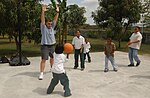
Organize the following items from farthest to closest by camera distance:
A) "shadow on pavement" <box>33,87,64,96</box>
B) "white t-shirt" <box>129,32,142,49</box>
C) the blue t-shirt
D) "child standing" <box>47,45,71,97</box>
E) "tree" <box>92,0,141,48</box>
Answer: "tree" <box>92,0,141,48</box> → "white t-shirt" <box>129,32,142,49</box> → the blue t-shirt → "shadow on pavement" <box>33,87,64,96</box> → "child standing" <box>47,45,71,97</box>

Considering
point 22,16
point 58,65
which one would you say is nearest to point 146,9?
point 22,16

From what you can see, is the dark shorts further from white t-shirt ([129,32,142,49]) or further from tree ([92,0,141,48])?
tree ([92,0,141,48])

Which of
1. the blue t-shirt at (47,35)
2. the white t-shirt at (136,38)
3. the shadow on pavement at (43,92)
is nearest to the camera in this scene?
the shadow on pavement at (43,92)

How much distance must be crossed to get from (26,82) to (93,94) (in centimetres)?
215

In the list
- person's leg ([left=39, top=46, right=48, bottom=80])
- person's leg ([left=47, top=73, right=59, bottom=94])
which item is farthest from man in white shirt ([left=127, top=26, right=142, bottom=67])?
person's leg ([left=47, top=73, right=59, bottom=94])

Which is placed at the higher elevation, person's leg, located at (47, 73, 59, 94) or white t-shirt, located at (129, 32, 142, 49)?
white t-shirt, located at (129, 32, 142, 49)

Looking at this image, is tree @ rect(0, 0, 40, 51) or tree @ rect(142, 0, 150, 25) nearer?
tree @ rect(0, 0, 40, 51)

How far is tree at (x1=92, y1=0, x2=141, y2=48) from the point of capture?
70.2ft

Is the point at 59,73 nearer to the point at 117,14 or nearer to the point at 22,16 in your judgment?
the point at 22,16

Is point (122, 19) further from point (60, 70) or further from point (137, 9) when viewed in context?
point (60, 70)

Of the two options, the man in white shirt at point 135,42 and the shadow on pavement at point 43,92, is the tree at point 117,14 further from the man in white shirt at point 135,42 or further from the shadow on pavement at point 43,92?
the shadow on pavement at point 43,92

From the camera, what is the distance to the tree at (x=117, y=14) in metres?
21.4

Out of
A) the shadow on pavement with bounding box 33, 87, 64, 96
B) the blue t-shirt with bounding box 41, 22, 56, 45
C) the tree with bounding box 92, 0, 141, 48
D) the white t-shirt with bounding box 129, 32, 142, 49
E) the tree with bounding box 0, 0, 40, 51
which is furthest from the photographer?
the tree with bounding box 92, 0, 141, 48

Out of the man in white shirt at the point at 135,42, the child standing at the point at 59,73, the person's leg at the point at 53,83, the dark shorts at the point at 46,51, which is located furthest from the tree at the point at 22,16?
the person's leg at the point at 53,83
